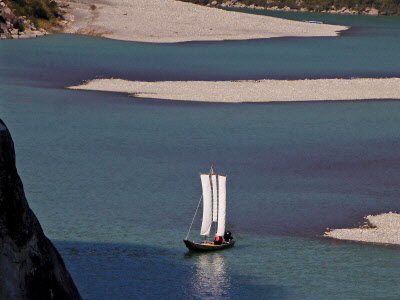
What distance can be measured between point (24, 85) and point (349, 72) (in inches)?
1128

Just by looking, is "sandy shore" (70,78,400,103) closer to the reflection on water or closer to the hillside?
the hillside

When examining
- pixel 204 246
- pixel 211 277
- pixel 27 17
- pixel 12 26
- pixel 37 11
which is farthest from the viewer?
pixel 37 11

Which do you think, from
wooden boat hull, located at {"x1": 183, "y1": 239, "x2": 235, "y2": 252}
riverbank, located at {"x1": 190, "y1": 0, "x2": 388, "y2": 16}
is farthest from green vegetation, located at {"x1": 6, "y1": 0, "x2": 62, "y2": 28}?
riverbank, located at {"x1": 190, "y1": 0, "x2": 388, "y2": 16}

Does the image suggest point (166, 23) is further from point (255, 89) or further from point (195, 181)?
point (195, 181)

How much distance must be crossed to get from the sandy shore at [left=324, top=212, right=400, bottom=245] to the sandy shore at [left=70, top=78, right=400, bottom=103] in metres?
30.3

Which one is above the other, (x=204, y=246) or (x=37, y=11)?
(x=37, y=11)

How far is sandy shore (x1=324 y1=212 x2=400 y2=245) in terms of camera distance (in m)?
30.2

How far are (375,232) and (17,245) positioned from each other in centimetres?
1840

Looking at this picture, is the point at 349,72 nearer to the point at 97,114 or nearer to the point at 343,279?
the point at 97,114

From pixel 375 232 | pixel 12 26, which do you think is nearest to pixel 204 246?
pixel 375 232

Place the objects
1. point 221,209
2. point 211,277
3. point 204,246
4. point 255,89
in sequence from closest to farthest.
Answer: point 211,277 < point 204,246 < point 221,209 < point 255,89

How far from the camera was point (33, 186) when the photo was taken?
119 ft

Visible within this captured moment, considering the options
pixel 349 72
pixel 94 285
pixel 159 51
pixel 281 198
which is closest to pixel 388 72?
Answer: pixel 349 72

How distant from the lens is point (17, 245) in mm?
14992
